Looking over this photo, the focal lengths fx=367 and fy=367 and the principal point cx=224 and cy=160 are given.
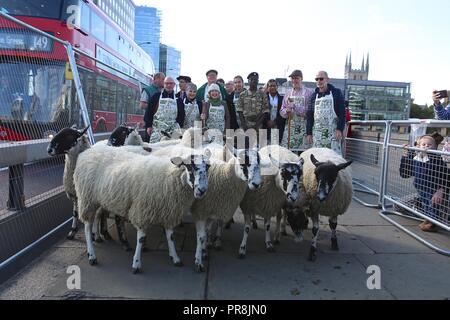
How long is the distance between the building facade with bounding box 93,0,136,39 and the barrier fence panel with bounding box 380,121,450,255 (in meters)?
69.1

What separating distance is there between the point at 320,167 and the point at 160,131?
10.6 ft

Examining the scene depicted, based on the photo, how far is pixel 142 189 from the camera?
13.4 ft

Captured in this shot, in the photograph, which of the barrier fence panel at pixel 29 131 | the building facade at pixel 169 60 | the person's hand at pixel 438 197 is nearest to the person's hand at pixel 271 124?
the person's hand at pixel 438 197

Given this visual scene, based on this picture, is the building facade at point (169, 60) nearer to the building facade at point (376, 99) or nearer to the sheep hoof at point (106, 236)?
the building facade at point (376, 99)

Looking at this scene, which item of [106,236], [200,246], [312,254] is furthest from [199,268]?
[106,236]

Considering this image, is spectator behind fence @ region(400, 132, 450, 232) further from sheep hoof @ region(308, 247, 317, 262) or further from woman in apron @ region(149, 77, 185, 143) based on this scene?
woman in apron @ region(149, 77, 185, 143)

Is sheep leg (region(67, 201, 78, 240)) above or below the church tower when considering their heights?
below

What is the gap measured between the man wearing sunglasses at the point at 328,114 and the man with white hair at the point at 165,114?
2382 millimetres

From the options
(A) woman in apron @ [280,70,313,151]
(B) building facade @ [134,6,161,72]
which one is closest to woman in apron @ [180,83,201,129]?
(A) woman in apron @ [280,70,313,151]

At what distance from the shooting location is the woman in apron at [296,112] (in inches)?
261

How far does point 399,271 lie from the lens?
4125mm

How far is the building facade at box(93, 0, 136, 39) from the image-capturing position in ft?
227

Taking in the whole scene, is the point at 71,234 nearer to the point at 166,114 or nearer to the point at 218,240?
the point at 218,240
